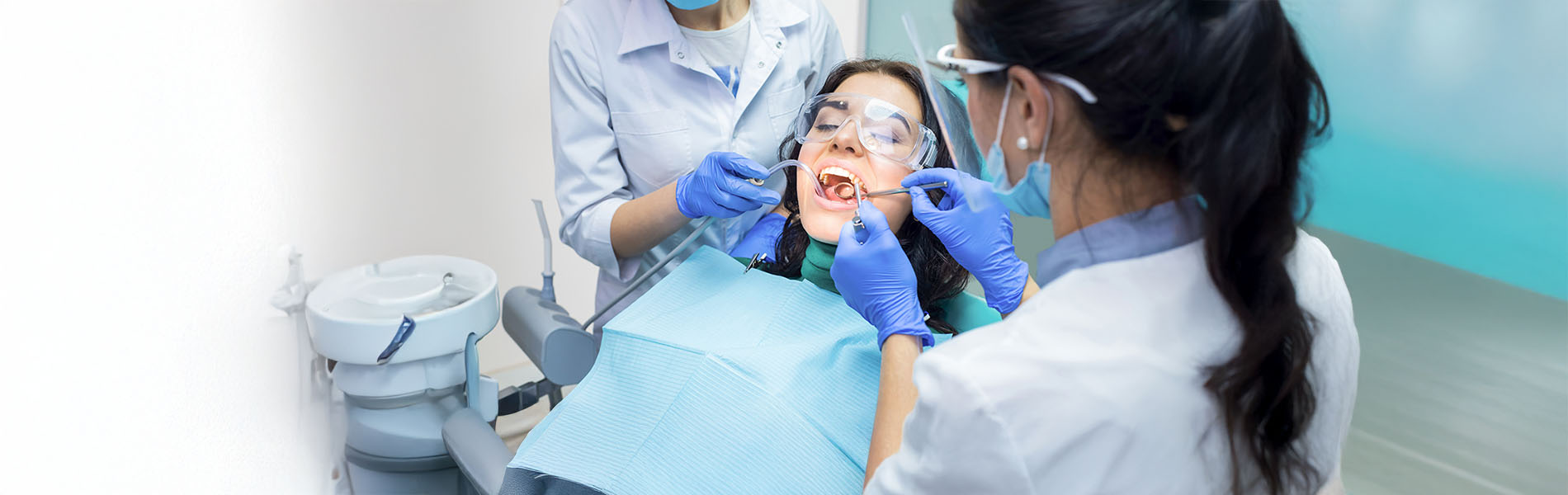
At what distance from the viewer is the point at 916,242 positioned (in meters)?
1.58

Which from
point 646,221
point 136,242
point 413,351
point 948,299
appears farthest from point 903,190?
point 136,242

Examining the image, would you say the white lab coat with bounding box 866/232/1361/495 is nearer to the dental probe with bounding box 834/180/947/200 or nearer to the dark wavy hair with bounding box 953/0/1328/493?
the dark wavy hair with bounding box 953/0/1328/493

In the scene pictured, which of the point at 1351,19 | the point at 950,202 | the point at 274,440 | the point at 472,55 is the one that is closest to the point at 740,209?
the point at 950,202

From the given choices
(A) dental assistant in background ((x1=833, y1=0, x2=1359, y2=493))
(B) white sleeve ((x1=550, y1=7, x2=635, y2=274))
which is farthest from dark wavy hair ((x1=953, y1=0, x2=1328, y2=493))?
(B) white sleeve ((x1=550, y1=7, x2=635, y2=274))

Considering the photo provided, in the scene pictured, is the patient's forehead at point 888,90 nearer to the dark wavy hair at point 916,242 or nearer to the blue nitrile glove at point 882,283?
the dark wavy hair at point 916,242

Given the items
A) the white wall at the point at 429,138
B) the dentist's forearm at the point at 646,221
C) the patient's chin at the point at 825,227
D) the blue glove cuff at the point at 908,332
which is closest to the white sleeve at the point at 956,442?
the blue glove cuff at the point at 908,332

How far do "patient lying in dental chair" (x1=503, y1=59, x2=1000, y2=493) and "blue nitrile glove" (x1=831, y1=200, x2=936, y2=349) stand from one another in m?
0.13

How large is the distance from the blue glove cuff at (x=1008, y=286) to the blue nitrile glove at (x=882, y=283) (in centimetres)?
14

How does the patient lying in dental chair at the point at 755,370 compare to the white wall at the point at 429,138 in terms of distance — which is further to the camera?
the white wall at the point at 429,138

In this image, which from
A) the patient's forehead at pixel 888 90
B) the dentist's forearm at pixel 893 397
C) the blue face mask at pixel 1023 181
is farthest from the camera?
the patient's forehead at pixel 888 90

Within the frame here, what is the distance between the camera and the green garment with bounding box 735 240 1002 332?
153 centimetres

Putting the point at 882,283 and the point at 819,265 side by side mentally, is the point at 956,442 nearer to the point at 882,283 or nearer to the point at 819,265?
the point at 882,283

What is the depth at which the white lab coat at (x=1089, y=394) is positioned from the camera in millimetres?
711

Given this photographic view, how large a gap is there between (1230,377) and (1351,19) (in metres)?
1.55
